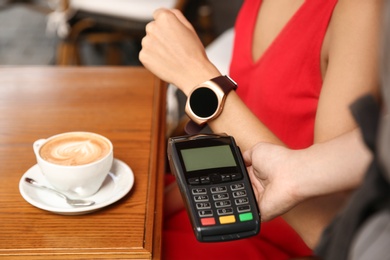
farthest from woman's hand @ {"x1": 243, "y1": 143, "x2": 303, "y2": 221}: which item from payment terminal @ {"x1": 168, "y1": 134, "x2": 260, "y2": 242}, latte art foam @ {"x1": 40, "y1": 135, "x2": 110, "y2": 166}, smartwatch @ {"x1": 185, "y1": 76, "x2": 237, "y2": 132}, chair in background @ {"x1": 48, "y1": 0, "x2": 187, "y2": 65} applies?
chair in background @ {"x1": 48, "y1": 0, "x2": 187, "y2": 65}

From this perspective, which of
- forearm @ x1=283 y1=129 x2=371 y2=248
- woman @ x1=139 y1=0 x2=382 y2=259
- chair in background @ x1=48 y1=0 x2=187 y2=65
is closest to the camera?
forearm @ x1=283 y1=129 x2=371 y2=248

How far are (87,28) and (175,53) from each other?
1577 millimetres

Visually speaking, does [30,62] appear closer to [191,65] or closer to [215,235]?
[191,65]

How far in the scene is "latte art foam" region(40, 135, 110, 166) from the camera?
0.81 metres

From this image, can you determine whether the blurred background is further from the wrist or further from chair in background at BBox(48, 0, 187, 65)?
the wrist

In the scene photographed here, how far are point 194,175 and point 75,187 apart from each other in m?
0.19

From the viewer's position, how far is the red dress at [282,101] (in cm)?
95

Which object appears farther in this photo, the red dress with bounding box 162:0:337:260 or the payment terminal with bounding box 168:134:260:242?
the red dress with bounding box 162:0:337:260

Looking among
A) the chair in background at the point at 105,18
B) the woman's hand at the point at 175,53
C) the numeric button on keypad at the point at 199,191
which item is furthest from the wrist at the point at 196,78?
the chair in background at the point at 105,18

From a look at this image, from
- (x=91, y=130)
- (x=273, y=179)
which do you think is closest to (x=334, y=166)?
(x=273, y=179)

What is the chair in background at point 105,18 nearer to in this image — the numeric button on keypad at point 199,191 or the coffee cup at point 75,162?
the coffee cup at point 75,162

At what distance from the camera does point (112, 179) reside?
0.88 meters

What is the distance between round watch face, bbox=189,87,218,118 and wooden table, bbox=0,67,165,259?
121mm

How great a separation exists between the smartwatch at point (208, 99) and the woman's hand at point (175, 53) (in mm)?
22
